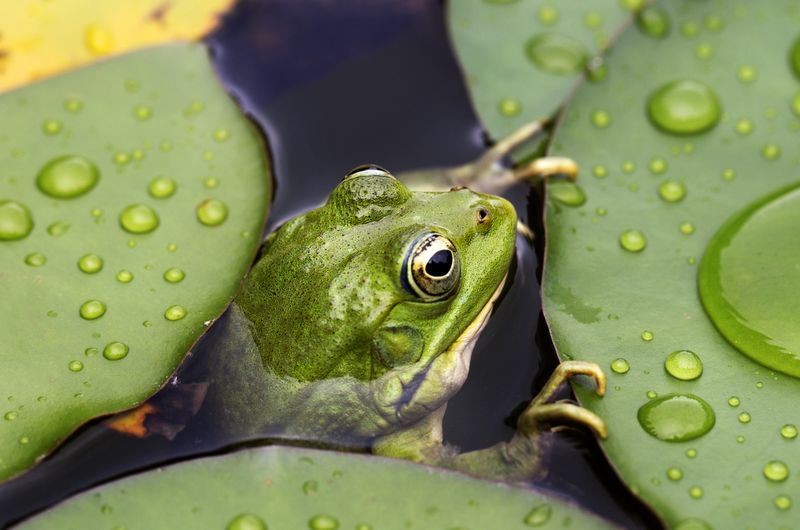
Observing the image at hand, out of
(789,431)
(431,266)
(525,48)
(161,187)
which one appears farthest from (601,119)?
(161,187)

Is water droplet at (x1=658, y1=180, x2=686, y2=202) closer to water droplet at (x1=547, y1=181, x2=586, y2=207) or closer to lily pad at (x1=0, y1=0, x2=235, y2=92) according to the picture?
water droplet at (x1=547, y1=181, x2=586, y2=207)

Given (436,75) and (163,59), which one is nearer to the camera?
(163,59)

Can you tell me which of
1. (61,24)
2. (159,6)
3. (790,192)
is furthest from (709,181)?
(61,24)

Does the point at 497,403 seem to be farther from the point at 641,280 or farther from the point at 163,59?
the point at 163,59

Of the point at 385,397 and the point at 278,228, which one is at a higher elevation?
the point at 278,228

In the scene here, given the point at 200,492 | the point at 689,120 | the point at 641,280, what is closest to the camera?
the point at 200,492

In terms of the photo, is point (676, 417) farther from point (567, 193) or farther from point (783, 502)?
point (567, 193)

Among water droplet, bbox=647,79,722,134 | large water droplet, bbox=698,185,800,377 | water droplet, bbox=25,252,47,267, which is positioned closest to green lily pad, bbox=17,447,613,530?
large water droplet, bbox=698,185,800,377

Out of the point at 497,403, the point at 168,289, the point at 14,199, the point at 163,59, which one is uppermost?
the point at 163,59
